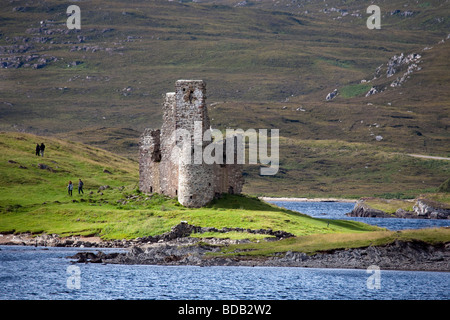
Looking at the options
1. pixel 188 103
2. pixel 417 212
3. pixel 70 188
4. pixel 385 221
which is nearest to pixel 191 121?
pixel 188 103

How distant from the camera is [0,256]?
57.8m

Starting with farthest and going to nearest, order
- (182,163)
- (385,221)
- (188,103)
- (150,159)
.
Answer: (385,221)
(150,159)
(182,163)
(188,103)

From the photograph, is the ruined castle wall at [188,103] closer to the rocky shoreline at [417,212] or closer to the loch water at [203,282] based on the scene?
the loch water at [203,282]

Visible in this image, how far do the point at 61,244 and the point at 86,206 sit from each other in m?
8.55

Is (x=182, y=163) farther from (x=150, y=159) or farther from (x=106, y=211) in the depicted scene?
(x=106, y=211)

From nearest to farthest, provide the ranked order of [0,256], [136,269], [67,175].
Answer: [136,269], [0,256], [67,175]

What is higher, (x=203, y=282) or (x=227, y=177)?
(x=227, y=177)

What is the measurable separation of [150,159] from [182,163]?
6.52 meters

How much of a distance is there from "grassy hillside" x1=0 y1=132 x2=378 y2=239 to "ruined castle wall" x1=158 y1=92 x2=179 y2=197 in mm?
1344

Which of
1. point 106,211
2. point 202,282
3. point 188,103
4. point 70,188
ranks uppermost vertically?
point 188,103

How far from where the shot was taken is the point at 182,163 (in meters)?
66.2

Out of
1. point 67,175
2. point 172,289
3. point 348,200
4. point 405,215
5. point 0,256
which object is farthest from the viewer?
point 348,200
